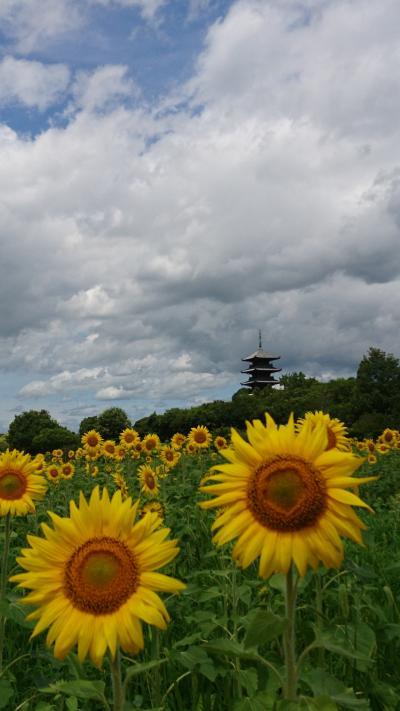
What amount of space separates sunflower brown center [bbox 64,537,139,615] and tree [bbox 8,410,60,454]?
186 ft

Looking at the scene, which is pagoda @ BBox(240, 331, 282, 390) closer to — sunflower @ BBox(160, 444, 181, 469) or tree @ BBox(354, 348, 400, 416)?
tree @ BBox(354, 348, 400, 416)

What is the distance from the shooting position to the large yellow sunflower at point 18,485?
4566mm

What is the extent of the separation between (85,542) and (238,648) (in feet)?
2.24

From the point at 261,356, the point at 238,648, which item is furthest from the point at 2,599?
the point at 261,356

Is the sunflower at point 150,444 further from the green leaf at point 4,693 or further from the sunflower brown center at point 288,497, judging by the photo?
the sunflower brown center at point 288,497

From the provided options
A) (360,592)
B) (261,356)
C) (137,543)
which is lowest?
(360,592)

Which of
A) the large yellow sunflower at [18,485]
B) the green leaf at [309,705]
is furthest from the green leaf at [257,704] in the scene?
the large yellow sunflower at [18,485]

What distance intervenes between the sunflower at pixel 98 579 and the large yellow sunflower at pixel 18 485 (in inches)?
92.1

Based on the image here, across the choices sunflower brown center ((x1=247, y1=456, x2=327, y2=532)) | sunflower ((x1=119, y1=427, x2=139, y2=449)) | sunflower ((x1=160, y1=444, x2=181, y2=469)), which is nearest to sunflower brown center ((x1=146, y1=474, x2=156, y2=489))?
sunflower ((x1=160, y1=444, x2=181, y2=469))

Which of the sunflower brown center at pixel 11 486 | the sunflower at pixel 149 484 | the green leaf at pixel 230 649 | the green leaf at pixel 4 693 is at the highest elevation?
the sunflower brown center at pixel 11 486

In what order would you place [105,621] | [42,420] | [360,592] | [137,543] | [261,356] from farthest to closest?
[261,356]
[42,420]
[360,592]
[137,543]
[105,621]

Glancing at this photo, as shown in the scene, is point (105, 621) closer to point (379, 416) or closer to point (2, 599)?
point (2, 599)

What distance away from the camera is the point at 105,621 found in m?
2.14

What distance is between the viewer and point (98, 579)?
2.19 metres
